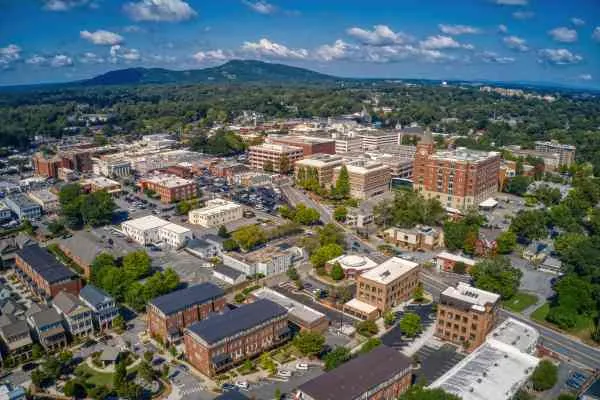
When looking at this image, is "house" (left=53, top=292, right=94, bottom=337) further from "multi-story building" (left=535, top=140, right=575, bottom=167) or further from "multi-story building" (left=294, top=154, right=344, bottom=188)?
"multi-story building" (left=535, top=140, right=575, bottom=167)

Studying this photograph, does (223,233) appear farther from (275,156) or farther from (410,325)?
(275,156)

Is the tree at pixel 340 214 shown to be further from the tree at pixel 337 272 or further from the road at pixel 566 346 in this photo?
the road at pixel 566 346

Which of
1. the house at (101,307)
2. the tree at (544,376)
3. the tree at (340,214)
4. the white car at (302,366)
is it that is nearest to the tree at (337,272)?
the white car at (302,366)

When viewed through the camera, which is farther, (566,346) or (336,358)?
(566,346)

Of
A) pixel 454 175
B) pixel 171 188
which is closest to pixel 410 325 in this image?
pixel 454 175

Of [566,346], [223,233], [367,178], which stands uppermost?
[367,178]

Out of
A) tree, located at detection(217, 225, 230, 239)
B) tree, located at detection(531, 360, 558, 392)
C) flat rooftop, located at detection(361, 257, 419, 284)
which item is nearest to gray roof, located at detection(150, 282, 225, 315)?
flat rooftop, located at detection(361, 257, 419, 284)
